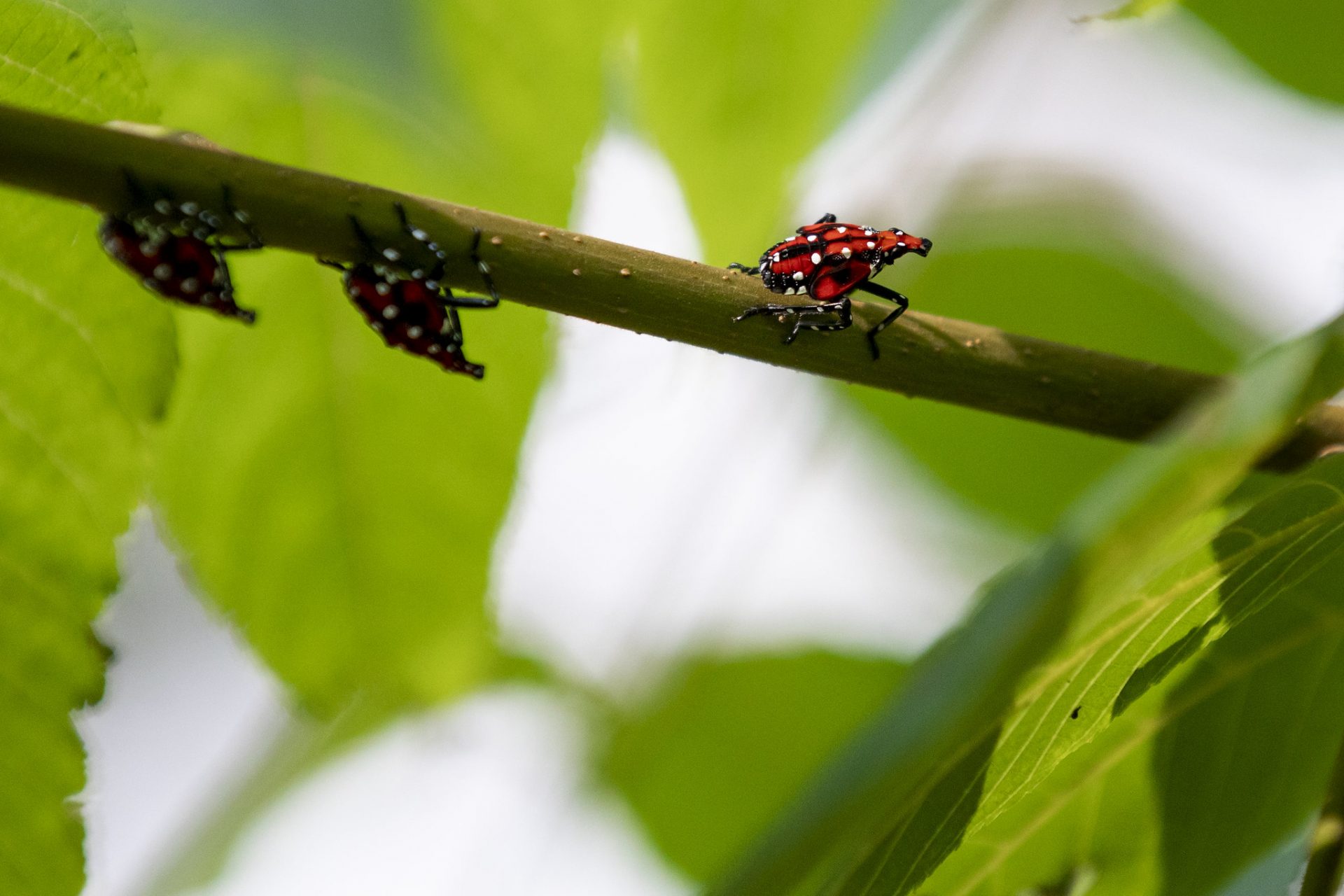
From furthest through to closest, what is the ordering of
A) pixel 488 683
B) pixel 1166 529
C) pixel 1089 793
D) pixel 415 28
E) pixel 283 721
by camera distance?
1. pixel 283 721
2. pixel 488 683
3. pixel 415 28
4. pixel 1089 793
5. pixel 1166 529

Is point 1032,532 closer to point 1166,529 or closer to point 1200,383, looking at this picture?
point 1200,383

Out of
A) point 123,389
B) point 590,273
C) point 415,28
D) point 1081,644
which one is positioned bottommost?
point 1081,644

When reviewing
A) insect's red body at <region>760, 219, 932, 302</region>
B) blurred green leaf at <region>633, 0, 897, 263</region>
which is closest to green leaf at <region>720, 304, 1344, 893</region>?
insect's red body at <region>760, 219, 932, 302</region>

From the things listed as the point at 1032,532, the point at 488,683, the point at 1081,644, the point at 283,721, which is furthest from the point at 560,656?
the point at 1081,644

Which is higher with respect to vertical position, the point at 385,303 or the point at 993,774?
the point at 385,303

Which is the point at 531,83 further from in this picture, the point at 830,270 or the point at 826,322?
the point at 826,322

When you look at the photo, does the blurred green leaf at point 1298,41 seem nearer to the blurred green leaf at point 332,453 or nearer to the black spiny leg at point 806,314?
the black spiny leg at point 806,314

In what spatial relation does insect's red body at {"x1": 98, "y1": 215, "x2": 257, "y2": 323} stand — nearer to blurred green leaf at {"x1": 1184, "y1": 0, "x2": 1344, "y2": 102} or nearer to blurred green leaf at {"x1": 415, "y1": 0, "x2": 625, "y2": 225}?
blurred green leaf at {"x1": 415, "y1": 0, "x2": 625, "y2": 225}
